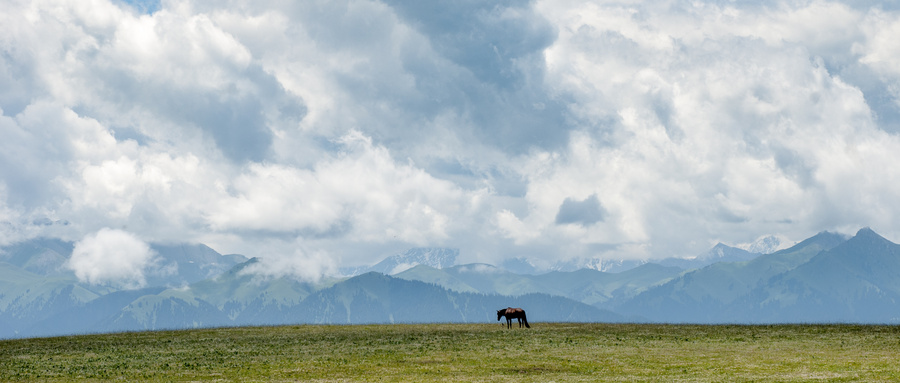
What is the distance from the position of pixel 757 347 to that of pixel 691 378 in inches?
731

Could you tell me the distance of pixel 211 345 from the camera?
227 feet

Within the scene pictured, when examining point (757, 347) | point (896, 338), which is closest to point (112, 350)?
point (757, 347)

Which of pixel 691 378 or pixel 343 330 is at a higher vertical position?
pixel 343 330

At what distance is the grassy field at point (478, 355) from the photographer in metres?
47.9

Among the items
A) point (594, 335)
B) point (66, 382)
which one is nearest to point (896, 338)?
point (594, 335)

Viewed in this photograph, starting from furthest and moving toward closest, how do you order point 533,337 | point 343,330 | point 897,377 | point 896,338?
point 343,330 < point 533,337 < point 896,338 < point 897,377

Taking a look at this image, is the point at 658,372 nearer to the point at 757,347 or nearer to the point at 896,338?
the point at 757,347

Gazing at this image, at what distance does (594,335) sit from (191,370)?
119ft

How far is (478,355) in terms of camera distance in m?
58.1

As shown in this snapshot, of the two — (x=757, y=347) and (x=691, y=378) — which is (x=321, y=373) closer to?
(x=691, y=378)

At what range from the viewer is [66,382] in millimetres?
47875

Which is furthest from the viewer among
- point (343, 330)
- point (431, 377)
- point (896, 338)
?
point (343, 330)

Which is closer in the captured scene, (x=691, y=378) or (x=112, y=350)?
(x=691, y=378)

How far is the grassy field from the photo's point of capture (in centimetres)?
4794
